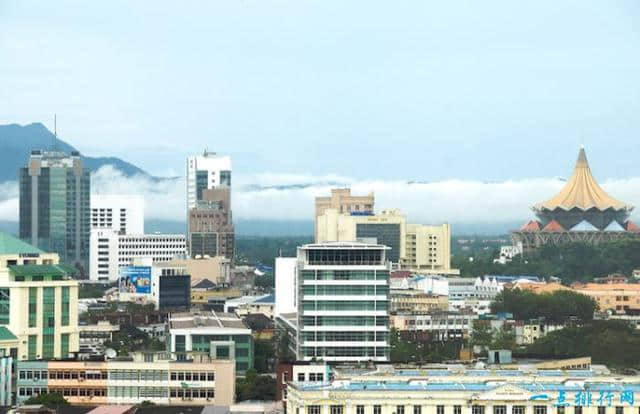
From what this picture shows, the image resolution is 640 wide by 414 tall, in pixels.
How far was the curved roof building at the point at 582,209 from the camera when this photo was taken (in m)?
104

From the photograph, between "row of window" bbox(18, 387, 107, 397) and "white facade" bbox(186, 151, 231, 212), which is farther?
"white facade" bbox(186, 151, 231, 212)

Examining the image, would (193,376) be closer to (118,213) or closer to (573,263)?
(573,263)

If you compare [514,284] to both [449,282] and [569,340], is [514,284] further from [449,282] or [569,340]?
[569,340]

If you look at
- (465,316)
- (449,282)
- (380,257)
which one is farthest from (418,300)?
(380,257)

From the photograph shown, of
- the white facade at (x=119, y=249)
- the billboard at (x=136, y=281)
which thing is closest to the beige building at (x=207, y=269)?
the billboard at (x=136, y=281)

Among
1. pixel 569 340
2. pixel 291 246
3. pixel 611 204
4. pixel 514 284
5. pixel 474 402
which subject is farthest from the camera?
pixel 291 246

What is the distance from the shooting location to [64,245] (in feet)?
361

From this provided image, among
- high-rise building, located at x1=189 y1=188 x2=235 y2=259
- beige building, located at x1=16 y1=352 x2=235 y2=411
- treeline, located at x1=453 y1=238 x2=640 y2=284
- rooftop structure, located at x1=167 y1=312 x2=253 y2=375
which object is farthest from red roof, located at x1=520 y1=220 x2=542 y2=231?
beige building, located at x1=16 y1=352 x2=235 y2=411

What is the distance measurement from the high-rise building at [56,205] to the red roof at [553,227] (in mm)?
23787

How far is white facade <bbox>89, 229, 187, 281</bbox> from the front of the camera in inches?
4107

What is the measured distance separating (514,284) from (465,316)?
17505 millimetres

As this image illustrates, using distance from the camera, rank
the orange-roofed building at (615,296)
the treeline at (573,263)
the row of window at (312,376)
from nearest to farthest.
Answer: the row of window at (312,376) < the orange-roofed building at (615,296) < the treeline at (573,263)

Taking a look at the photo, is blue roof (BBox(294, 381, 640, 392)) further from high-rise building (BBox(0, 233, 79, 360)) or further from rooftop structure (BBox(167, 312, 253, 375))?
high-rise building (BBox(0, 233, 79, 360))

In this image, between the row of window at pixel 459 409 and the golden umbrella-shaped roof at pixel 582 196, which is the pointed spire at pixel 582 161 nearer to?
the golden umbrella-shaped roof at pixel 582 196
